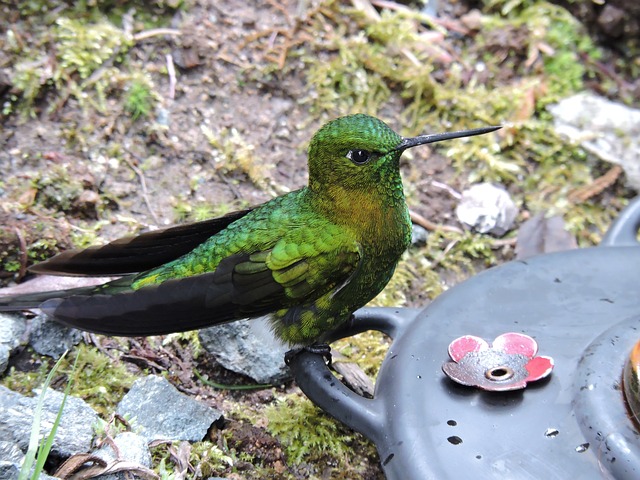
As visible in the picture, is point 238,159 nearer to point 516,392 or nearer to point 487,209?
point 487,209

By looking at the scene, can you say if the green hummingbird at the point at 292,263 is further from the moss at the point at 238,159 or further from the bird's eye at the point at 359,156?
the moss at the point at 238,159

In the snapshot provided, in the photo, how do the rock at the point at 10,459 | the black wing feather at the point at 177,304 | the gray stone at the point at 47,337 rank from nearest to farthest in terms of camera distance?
the rock at the point at 10,459, the black wing feather at the point at 177,304, the gray stone at the point at 47,337

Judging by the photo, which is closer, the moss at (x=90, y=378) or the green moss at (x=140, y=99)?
the moss at (x=90, y=378)

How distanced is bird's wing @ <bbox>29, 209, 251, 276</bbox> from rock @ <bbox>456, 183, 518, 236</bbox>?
1.59 m

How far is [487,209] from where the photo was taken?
414 centimetres

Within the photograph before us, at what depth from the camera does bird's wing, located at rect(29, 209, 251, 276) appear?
9.33ft

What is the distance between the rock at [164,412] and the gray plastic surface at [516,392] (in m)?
0.44

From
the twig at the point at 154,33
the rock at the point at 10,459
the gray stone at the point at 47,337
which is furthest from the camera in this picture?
the twig at the point at 154,33

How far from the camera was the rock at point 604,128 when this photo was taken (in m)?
4.41

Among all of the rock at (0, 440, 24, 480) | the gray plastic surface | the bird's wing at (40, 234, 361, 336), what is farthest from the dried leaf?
the rock at (0, 440, 24, 480)

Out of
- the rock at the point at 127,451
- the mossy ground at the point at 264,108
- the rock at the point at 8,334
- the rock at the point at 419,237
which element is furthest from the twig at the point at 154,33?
the rock at the point at 127,451

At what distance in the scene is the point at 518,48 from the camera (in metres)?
4.89

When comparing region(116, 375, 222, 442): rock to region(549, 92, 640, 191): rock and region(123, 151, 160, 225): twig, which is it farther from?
region(549, 92, 640, 191): rock

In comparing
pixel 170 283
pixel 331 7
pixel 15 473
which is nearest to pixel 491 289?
pixel 170 283
